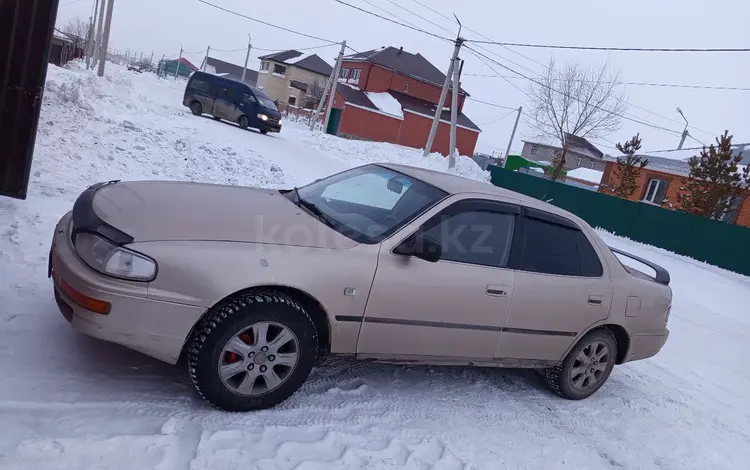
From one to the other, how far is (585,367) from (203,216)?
3.39m

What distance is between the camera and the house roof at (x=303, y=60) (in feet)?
186

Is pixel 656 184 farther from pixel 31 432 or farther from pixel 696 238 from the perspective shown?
pixel 31 432

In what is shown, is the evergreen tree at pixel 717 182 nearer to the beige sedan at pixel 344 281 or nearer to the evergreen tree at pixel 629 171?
the evergreen tree at pixel 629 171

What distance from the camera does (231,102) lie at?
2258 cm

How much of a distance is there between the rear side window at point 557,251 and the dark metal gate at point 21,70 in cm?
487

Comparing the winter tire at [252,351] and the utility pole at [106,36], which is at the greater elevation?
the utility pole at [106,36]

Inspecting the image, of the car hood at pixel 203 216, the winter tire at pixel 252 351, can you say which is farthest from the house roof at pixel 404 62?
the winter tire at pixel 252 351

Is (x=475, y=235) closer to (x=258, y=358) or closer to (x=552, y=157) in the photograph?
(x=258, y=358)

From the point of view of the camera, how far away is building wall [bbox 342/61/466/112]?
139ft

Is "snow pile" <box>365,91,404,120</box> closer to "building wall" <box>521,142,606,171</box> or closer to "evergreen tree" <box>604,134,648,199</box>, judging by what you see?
"evergreen tree" <box>604,134,648,199</box>

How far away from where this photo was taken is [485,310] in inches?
159

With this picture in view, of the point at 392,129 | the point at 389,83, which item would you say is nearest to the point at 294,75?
the point at 389,83

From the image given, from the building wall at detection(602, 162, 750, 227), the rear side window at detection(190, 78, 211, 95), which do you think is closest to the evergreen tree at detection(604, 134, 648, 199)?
the building wall at detection(602, 162, 750, 227)

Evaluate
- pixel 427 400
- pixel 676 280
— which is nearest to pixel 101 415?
pixel 427 400
